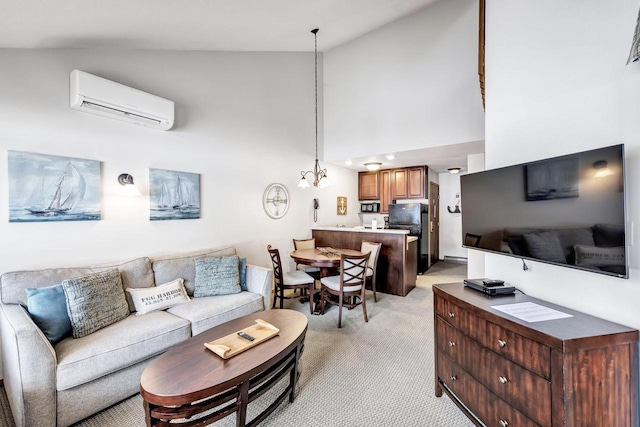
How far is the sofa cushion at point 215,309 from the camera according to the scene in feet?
7.98

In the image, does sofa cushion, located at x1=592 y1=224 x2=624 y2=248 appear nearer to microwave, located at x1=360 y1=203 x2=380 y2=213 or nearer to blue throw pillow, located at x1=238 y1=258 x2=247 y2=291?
blue throw pillow, located at x1=238 y1=258 x2=247 y2=291

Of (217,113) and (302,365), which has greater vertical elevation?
(217,113)

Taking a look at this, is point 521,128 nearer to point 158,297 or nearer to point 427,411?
point 427,411

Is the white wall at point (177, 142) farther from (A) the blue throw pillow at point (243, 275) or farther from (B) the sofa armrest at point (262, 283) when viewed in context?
(B) the sofa armrest at point (262, 283)

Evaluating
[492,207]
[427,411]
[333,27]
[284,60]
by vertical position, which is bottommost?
[427,411]

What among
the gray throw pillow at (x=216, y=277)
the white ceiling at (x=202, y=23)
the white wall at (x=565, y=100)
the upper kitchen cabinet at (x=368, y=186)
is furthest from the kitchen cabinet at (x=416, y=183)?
the gray throw pillow at (x=216, y=277)

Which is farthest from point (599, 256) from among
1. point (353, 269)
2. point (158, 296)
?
point (158, 296)

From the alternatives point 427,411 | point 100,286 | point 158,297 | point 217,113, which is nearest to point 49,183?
point 100,286

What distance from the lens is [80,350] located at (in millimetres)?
1802

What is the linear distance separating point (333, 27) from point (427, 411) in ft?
15.6

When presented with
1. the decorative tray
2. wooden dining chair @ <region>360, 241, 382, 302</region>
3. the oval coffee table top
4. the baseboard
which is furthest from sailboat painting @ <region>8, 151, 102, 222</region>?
the baseboard

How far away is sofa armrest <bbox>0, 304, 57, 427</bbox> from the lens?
5.17 ft

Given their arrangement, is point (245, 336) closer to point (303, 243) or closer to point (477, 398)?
point (477, 398)

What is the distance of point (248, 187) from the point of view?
4035 mm
